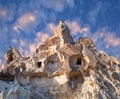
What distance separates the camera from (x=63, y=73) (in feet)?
84.2

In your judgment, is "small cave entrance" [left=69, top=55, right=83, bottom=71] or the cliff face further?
"small cave entrance" [left=69, top=55, right=83, bottom=71]

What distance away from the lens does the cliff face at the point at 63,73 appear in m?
22.6

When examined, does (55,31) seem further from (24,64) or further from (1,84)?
(1,84)

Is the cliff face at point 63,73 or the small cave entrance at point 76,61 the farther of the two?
the small cave entrance at point 76,61

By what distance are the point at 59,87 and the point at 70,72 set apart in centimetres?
184

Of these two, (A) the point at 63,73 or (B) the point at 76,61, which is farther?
A: (B) the point at 76,61

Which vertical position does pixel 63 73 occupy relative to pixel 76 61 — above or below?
below

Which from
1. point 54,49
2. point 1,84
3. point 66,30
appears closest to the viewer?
point 1,84

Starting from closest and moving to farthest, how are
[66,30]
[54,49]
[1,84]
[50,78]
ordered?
[1,84], [50,78], [54,49], [66,30]

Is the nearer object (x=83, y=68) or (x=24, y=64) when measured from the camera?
(x=83, y=68)

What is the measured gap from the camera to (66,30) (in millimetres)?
30234

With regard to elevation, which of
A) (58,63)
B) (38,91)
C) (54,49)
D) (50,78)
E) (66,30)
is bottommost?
(38,91)

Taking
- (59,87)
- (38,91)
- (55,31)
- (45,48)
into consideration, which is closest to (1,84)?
(38,91)

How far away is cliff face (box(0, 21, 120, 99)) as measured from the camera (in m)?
22.6
